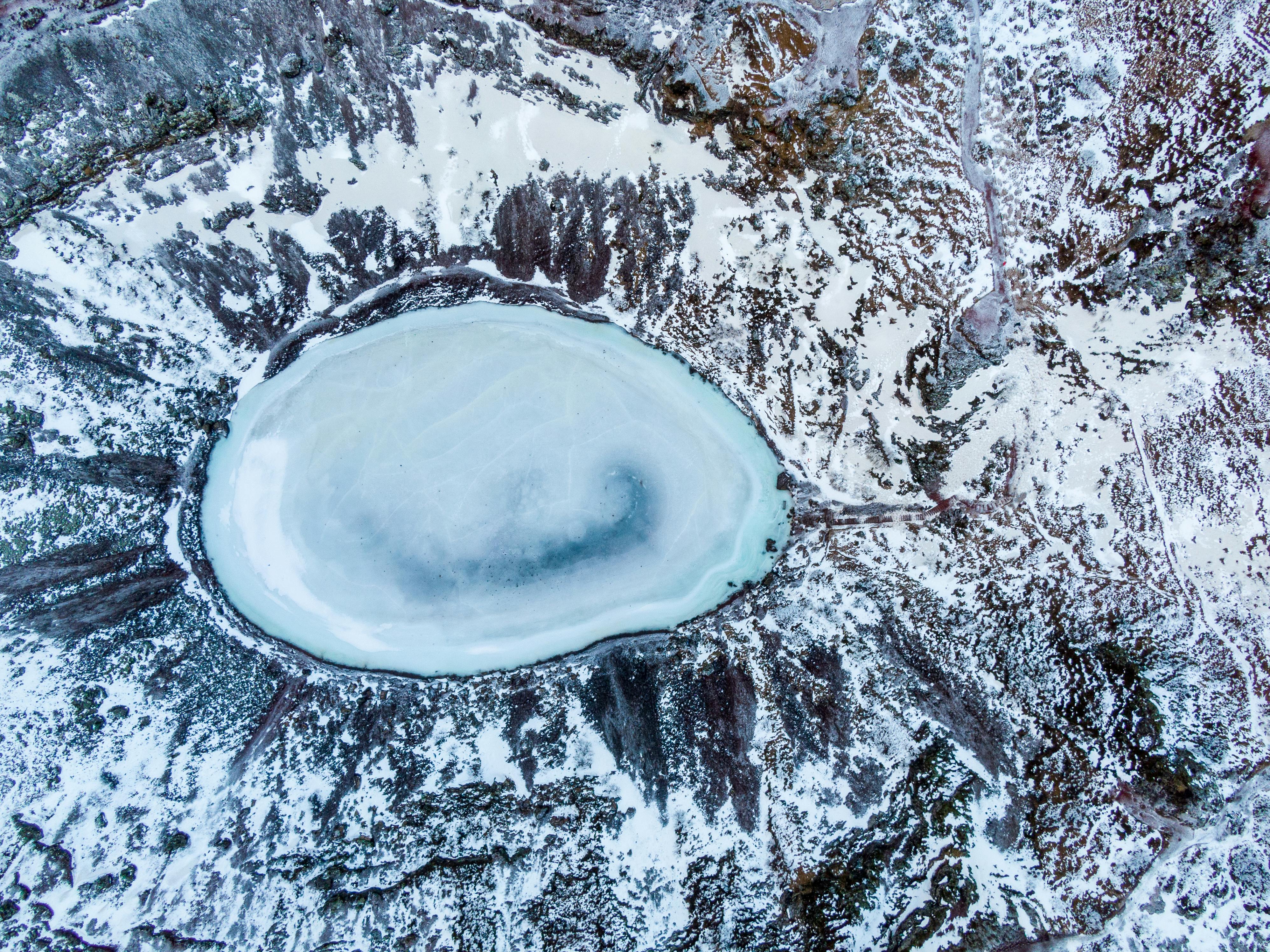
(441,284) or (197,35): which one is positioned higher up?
(197,35)

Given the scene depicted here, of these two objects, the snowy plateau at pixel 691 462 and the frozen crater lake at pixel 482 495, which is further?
the frozen crater lake at pixel 482 495

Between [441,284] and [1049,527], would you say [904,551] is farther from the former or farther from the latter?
[441,284]

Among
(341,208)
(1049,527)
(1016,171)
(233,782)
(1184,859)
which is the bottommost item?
(1184,859)

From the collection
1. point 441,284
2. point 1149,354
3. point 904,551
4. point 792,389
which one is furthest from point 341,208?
point 1149,354

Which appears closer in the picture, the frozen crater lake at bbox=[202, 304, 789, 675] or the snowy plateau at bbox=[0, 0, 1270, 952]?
the snowy plateau at bbox=[0, 0, 1270, 952]
